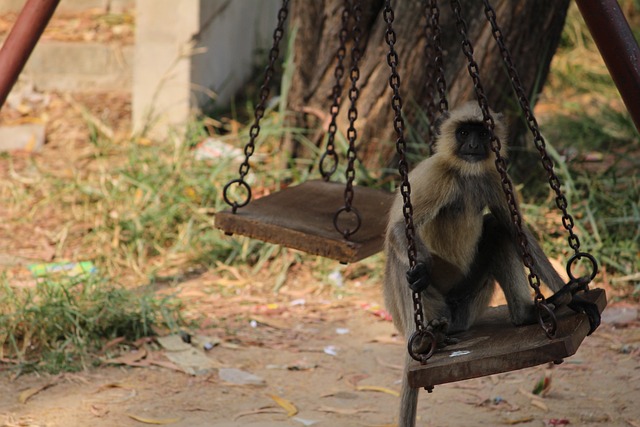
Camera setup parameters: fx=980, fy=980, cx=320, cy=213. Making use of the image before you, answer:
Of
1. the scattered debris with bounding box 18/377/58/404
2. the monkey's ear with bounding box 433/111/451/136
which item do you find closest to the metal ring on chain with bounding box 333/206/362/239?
the monkey's ear with bounding box 433/111/451/136

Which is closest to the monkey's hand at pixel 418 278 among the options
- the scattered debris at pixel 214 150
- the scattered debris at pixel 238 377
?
the scattered debris at pixel 238 377

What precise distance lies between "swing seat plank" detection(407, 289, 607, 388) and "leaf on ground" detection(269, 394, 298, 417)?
1.44 metres

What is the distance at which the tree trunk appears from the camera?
6.57 metres

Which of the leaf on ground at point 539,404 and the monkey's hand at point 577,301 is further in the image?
the leaf on ground at point 539,404

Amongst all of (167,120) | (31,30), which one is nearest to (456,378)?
(31,30)

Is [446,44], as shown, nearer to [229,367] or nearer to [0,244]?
[229,367]

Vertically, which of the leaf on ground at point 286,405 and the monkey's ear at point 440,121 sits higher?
the monkey's ear at point 440,121

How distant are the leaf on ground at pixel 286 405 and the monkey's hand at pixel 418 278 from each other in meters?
1.53

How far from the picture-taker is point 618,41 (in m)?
3.79

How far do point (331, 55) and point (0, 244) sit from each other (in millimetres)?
2736

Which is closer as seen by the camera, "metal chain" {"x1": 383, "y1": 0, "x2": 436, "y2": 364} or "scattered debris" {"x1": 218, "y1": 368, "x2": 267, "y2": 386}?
"metal chain" {"x1": 383, "y1": 0, "x2": 436, "y2": 364}

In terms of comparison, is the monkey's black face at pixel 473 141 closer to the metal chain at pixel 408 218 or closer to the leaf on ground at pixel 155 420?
the metal chain at pixel 408 218

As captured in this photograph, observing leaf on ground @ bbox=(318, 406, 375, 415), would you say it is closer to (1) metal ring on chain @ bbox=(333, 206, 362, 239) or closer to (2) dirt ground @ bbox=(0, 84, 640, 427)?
(2) dirt ground @ bbox=(0, 84, 640, 427)

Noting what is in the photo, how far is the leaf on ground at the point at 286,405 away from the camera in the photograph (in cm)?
476
